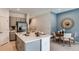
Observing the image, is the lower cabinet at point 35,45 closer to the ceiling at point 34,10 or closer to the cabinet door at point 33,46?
the cabinet door at point 33,46

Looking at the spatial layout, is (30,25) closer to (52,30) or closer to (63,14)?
(52,30)

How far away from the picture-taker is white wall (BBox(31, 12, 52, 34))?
188 centimetres

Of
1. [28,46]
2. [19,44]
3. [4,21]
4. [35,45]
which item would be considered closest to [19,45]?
[19,44]

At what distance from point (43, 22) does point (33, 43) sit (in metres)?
0.63

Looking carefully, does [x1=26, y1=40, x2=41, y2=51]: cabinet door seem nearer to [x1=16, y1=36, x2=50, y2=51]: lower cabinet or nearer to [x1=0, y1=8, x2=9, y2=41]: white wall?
[x1=16, y1=36, x2=50, y2=51]: lower cabinet

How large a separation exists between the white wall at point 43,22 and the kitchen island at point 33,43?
0.62ft

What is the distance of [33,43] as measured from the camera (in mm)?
1729

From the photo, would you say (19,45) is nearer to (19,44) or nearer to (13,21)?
(19,44)

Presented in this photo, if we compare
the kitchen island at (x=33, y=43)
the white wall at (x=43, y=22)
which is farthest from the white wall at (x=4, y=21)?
the white wall at (x=43, y=22)

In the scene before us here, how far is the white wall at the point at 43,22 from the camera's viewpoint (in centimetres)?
188

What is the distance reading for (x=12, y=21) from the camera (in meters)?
1.90

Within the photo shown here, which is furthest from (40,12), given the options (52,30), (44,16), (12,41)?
(12,41)

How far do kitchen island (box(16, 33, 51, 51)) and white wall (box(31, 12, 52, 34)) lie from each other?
19 centimetres
